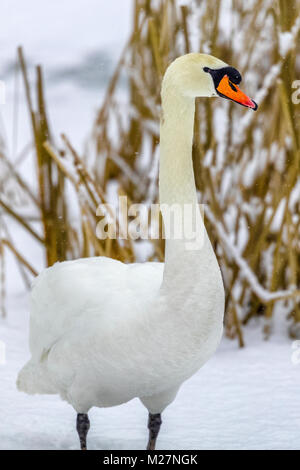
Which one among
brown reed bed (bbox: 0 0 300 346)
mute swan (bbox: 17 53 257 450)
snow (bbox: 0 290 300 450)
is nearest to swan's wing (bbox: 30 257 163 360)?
mute swan (bbox: 17 53 257 450)

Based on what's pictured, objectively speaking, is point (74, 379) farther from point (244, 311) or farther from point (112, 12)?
point (112, 12)

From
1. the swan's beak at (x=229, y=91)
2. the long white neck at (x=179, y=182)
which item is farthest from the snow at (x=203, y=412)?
the swan's beak at (x=229, y=91)

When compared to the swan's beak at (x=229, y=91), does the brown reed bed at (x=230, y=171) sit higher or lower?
lower

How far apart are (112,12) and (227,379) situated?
151 centimetres

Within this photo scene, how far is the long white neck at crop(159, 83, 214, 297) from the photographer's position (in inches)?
30.2

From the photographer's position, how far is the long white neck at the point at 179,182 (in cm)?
77

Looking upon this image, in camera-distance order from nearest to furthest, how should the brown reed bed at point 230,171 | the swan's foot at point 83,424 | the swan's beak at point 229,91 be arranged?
the swan's beak at point 229,91 → the swan's foot at point 83,424 → the brown reed bed at point 230,171

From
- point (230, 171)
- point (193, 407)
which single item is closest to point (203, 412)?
point (193, 407)

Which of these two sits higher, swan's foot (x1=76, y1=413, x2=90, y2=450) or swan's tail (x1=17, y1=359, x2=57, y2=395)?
swan's tail (x1=17, y1=359, x2=57, y2=395)

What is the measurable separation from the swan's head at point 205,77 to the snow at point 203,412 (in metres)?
0.46

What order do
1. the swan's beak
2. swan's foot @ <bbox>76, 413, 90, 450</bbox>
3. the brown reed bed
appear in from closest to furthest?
the swan's beak, swan's foot @ <bbox>76, 413, 90, 450</bbox>, the brown reed bed

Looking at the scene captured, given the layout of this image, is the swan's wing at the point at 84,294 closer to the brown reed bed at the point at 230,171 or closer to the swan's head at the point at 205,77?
the swan's head at the point at 205,77

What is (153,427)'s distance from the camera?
95 centimetres

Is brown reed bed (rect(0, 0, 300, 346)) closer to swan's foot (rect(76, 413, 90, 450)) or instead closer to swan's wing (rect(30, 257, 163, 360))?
swan's wing (rect(30, 257, 163, 360))
